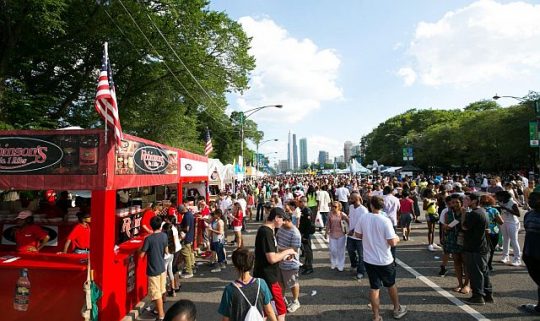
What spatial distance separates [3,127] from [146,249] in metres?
10.5

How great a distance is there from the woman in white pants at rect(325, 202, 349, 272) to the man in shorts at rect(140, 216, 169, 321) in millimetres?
4061

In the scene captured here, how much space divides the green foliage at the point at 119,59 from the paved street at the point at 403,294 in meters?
10.9

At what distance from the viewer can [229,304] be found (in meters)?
3.11

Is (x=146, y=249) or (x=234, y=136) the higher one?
(x=234, y=136)

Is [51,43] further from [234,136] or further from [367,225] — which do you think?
[234,136]

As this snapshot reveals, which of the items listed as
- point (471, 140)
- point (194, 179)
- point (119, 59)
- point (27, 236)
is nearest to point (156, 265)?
point (27, 236)

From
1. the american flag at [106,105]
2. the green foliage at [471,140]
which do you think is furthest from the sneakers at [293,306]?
the green foliage at [471,140]

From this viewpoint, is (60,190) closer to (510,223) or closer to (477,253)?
(477,253)

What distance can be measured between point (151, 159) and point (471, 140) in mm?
51331

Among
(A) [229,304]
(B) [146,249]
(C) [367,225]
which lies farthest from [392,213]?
(A) [229,304]

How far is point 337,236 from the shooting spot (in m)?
8.05

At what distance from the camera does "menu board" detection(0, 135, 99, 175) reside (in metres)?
5.23

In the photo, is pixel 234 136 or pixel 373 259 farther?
pixel 234 136

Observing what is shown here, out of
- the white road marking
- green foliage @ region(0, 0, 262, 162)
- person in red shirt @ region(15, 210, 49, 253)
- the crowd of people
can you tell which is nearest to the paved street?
the white road marking
